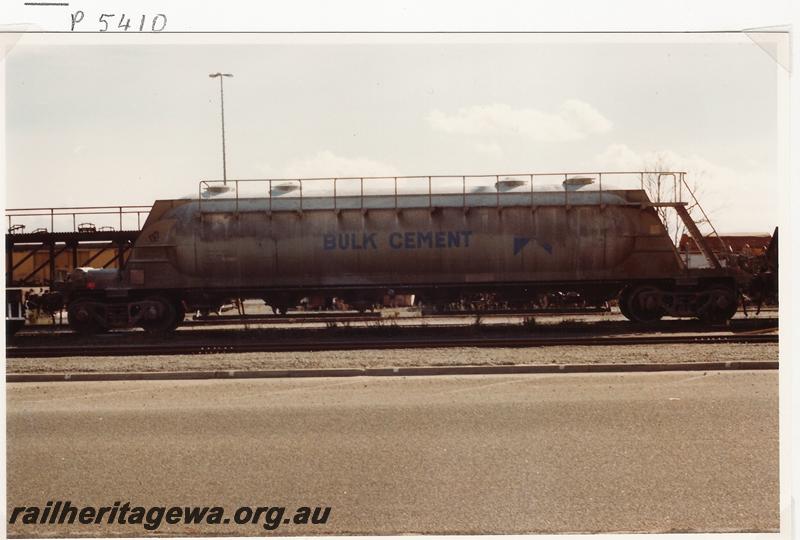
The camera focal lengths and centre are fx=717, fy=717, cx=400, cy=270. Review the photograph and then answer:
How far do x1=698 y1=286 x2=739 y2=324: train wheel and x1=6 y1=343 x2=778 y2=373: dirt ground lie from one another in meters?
3.69

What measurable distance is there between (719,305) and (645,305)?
62.0 inches

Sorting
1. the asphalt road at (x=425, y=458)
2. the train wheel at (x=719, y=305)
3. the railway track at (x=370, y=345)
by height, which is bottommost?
the asphalt road at (x=425, y=458)

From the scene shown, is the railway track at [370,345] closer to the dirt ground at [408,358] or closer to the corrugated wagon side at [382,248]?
the dirt ground at [408,358]

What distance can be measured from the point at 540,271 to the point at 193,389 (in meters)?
9.55

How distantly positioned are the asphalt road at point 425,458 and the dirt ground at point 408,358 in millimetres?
2670

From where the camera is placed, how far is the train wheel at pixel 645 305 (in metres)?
15.8

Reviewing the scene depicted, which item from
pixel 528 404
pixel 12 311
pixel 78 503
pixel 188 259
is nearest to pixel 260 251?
pixel 188 259

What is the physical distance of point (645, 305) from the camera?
52.0 feet

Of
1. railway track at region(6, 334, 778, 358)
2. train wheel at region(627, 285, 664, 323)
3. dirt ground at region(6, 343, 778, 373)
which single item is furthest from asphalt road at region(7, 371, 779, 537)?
train wheel at region(627, 285, 664, 323)

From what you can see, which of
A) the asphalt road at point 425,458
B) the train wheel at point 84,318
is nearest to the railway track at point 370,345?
the train wheel at point 84,318

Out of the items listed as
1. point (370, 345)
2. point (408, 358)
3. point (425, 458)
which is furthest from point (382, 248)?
point (425, 458)

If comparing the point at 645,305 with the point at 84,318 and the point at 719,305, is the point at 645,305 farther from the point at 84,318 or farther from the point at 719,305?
the point at 84,318

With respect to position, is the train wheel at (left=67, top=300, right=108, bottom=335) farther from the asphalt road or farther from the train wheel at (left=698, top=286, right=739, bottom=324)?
the train wheel at (left=698, top=286, right=739, bottom=324)

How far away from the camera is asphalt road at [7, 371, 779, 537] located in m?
4.85
